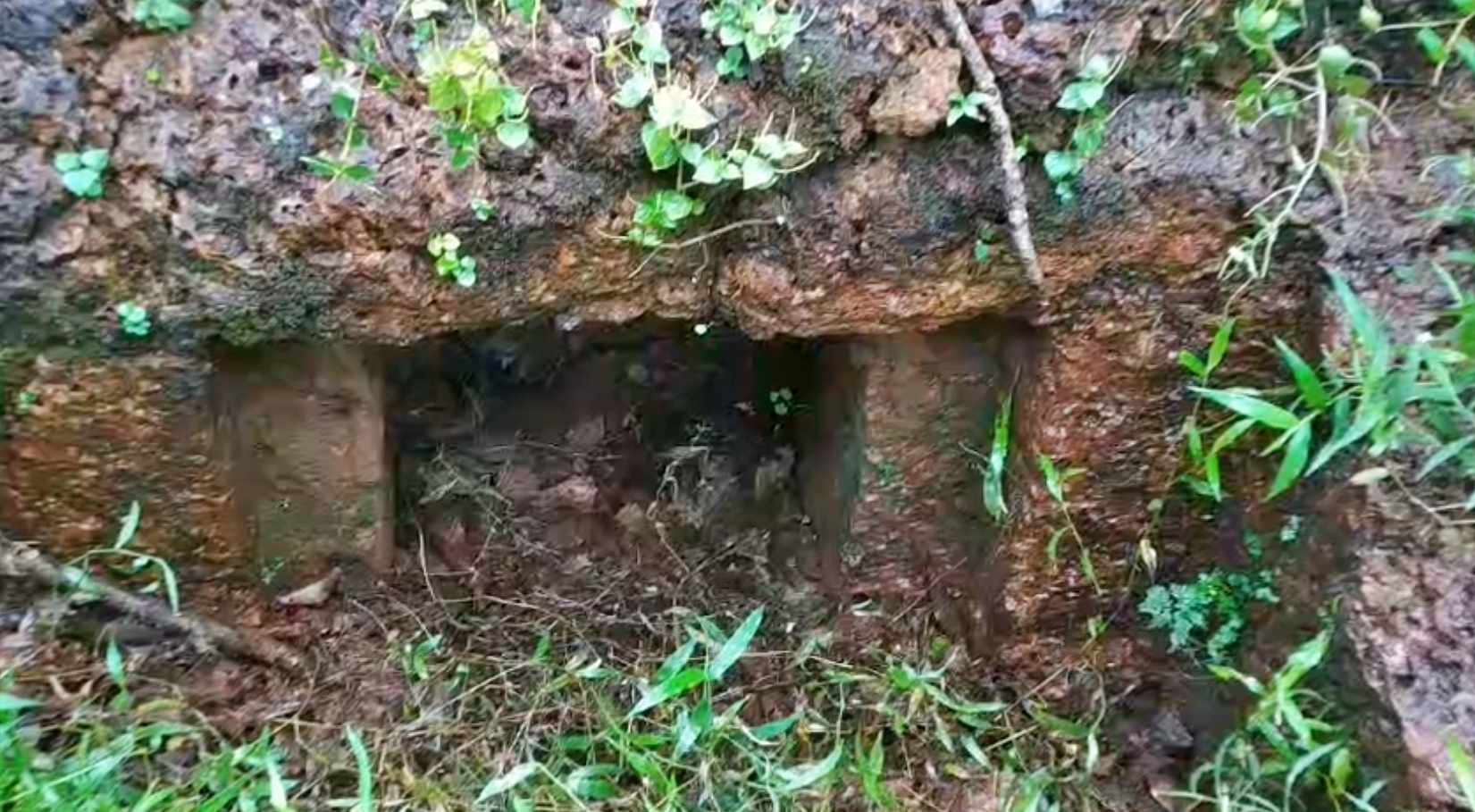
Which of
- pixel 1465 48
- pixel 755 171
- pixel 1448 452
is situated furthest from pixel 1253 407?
pixel 755 171

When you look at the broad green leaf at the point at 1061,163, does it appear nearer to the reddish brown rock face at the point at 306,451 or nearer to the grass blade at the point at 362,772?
the reddish brown rock face at the point at 306,451

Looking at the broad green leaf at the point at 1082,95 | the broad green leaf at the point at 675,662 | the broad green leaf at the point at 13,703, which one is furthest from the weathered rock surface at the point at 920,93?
the broad green leaf at the point at 13,703

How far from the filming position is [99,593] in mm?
1616

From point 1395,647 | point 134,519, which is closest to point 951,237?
point 1395,647

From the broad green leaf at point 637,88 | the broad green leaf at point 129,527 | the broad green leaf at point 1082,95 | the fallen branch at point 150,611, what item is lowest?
the fallen branch at point 150,611

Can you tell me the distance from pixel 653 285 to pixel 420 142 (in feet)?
1.00

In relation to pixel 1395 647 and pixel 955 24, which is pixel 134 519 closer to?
pixel 955 24

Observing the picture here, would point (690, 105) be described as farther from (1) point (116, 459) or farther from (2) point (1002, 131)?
(1) point (116, 459)

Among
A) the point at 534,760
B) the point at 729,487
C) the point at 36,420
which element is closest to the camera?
the point at 36,420

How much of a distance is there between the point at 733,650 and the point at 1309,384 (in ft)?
2.47

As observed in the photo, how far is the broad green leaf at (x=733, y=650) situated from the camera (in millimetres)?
1712

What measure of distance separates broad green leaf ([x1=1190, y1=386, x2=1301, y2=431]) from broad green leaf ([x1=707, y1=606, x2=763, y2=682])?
62 centimetres

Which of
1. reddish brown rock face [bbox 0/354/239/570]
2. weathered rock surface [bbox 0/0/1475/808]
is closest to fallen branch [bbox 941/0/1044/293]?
weathered rock surface [bbox 0/0/1475/808]

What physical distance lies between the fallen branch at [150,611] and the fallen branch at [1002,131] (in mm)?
1055
